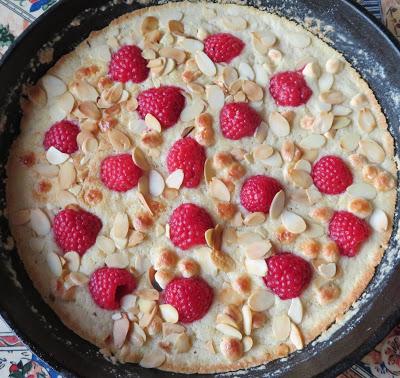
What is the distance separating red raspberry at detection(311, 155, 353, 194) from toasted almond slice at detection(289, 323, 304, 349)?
0.31 meters

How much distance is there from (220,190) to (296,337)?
0.36 meters

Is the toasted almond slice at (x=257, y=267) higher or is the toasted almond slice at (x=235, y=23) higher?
the toasted almond slice at (x=235, y=23)

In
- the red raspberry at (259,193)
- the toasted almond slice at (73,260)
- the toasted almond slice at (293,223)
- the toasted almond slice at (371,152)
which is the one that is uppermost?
the toasted almond slice at (371,152)

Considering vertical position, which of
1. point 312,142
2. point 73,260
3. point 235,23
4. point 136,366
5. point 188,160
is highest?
point 235,23

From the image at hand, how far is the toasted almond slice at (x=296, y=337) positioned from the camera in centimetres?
146

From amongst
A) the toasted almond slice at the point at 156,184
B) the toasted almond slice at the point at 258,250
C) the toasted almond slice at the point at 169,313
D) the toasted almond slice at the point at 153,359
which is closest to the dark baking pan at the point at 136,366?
the toasted almond slice at the point at 153,359

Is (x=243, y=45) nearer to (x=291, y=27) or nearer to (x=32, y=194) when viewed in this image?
(x=291, y=27)

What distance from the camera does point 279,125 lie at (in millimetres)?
1526

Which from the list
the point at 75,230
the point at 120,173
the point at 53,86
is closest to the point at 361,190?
the point at 120,173

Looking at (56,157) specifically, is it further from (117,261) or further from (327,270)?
(327,270)

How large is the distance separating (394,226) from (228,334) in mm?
447

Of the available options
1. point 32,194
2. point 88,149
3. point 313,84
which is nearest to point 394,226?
point 313,84

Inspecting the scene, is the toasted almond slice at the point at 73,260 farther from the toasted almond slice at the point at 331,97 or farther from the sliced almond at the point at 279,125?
the toasted almond slice at the point at 331,97

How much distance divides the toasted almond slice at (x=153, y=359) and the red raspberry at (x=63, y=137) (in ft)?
1.56
